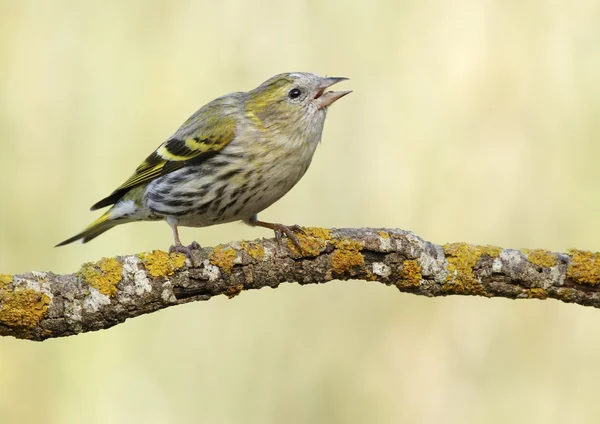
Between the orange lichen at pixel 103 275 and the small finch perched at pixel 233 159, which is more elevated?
the small finch perched at pixel 233 159

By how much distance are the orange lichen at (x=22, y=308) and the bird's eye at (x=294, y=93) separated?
2471mm

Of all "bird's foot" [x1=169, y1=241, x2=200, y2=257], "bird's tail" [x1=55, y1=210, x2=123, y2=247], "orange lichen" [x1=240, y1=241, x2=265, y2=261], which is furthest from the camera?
"bird's tail" [x1=55, y1=210, x2=123, y2=247]

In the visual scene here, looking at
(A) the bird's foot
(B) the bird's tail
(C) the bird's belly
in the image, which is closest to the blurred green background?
(B) the bird's tail

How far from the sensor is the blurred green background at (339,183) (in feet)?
21.0

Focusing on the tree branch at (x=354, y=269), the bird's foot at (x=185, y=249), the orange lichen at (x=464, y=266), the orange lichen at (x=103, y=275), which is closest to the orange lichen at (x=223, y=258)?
the tree branch at (x=354, y=269)

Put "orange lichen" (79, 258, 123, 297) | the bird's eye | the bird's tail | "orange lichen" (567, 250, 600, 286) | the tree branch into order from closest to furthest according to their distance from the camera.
Result: "orange lichen" (79, 258, 123, 297), the tree branch, "orange lichen" (567, 250, 600, 286), the bird's eye, the bird's tail

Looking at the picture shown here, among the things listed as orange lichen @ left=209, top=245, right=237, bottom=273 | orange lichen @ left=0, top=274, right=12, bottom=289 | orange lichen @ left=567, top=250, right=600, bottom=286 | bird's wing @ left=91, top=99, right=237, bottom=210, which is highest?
bird's wing @ left=91, top=99, right=237, bottom=210

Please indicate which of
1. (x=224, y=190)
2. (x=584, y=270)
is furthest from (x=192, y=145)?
(x=584, y=270)

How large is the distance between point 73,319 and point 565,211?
4372 millimetres

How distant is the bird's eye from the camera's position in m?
5.66

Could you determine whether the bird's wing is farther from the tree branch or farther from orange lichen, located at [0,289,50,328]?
orange lichen, located at [0,289,50,328]

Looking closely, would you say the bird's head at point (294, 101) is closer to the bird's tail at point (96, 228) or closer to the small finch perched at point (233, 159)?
the small finch perched at point (233, 159)

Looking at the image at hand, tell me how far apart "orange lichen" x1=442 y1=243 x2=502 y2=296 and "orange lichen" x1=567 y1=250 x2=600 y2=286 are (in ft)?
1.30

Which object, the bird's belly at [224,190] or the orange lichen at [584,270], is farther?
the bird's belly at [224,190]
